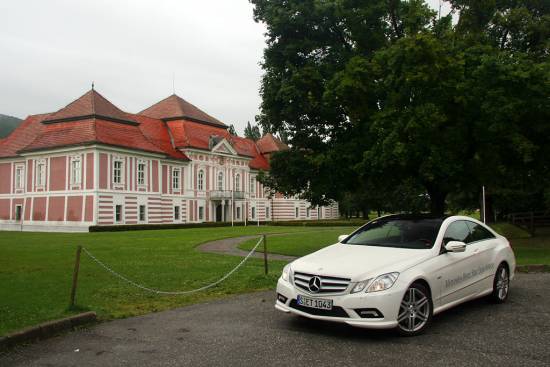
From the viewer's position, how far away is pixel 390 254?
24.3 ft

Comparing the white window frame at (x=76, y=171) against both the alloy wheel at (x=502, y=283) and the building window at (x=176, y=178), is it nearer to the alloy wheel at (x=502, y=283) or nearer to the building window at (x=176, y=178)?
the building window at (x=176, y=178)

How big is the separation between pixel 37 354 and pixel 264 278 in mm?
6342

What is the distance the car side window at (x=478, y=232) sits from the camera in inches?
349

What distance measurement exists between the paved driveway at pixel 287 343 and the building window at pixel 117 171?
44.5m

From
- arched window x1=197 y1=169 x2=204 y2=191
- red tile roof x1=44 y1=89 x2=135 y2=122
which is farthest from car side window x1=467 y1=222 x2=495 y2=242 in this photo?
arched window x1=197 y1=169 x2=204 y2=191

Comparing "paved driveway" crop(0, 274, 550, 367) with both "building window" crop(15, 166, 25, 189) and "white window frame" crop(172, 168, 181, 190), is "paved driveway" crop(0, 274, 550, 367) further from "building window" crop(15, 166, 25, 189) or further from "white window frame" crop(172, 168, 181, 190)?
"building window" crop(15, 166, 25, 189)

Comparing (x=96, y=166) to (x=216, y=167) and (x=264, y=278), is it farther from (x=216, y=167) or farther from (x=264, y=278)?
(x=264, y=278)

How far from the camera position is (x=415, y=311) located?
686 centimetres

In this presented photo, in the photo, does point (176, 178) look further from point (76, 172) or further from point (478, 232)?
point (478, 232)

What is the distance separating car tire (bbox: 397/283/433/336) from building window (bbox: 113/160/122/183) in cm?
4714

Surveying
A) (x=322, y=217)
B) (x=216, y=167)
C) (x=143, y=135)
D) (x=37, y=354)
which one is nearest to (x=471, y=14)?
(x=37, y=354)

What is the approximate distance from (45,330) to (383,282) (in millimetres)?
4540

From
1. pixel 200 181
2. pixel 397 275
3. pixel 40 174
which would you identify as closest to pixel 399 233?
pixel 397 275

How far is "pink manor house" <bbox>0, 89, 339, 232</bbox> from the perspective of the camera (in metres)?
49.4
